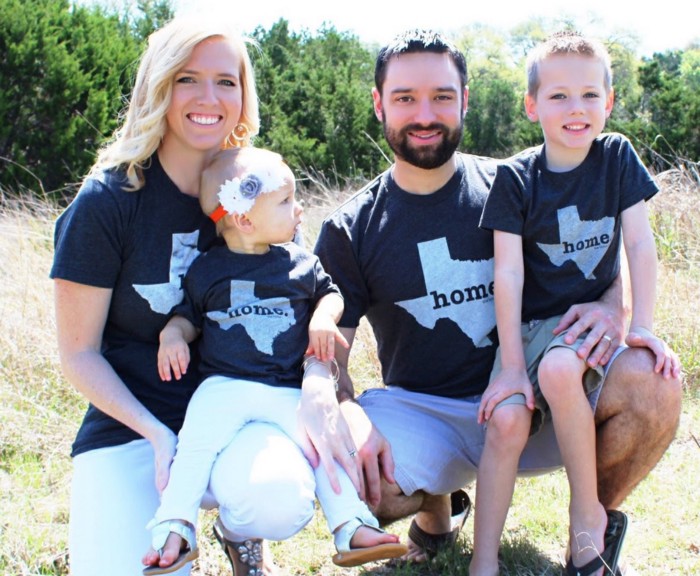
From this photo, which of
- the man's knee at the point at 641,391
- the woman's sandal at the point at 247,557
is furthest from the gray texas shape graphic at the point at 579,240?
the woman's sandal at the point at 247,557

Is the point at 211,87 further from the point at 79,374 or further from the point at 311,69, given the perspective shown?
the point at 311,69

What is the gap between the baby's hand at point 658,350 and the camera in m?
2.78

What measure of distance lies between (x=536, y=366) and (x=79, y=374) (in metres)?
1.54

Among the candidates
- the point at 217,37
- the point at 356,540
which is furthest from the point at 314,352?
the point at 217,37

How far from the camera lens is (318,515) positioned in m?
3.70

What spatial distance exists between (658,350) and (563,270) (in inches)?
18.0

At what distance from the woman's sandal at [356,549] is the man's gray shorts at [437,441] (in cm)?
56

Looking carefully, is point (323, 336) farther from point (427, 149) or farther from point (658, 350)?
point (658, 350)

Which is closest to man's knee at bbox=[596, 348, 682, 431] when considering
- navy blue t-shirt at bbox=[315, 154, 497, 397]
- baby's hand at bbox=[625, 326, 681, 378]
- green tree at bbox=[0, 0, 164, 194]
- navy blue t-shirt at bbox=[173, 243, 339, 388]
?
baby's hand at bbox=[625, 326, 681, 378]

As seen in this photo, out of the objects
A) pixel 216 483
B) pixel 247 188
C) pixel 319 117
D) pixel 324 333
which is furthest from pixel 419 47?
pixel 319 117

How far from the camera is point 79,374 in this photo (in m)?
2.76

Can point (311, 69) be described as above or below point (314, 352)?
above

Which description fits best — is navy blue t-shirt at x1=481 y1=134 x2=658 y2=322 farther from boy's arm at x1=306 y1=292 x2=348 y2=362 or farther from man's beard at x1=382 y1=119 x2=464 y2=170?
boy's arm at x1=306 y1=292 x2=348 y2=362

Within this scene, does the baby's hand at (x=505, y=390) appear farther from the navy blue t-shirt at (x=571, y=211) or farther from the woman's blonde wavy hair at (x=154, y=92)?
the woman's blonde wavy hair at (x=154, y=92)
